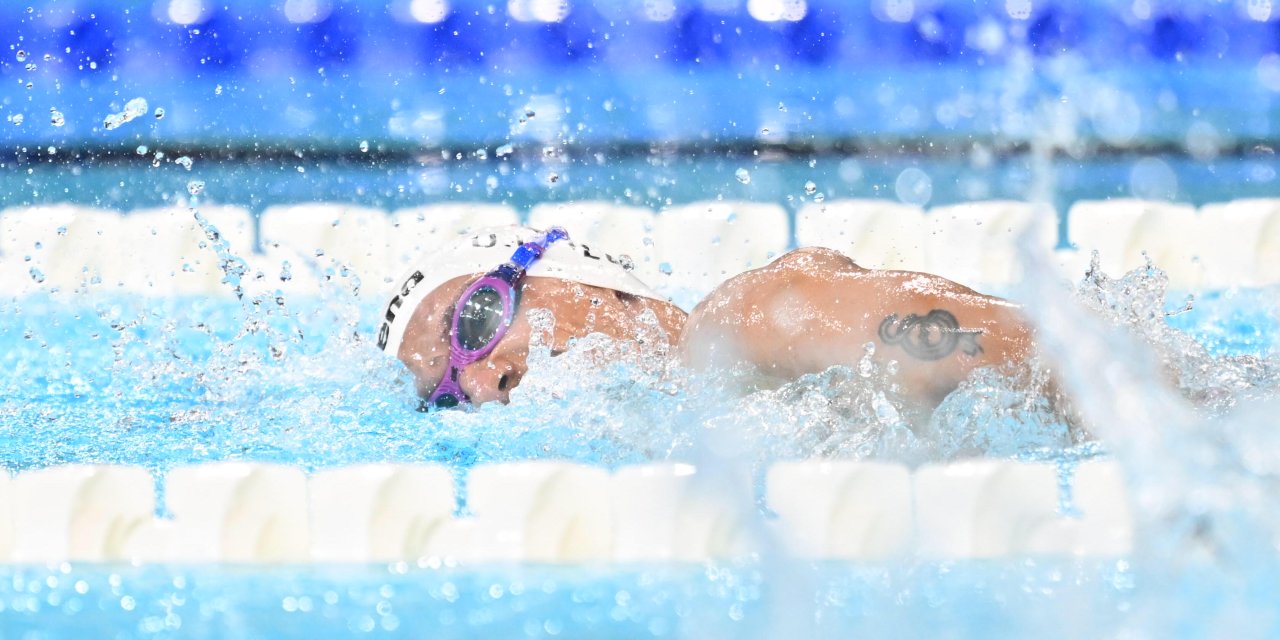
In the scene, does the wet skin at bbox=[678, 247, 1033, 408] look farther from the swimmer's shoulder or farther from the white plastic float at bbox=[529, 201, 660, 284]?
the white plastic float at bbox=[529, 201, 660, 284]

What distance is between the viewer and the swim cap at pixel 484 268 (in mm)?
2059

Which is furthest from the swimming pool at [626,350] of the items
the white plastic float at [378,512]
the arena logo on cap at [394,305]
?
the arena logo on cap at [394,305]

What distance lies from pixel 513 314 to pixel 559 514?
0.52 meters

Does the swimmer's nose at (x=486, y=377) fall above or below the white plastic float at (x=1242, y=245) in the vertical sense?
Result: below

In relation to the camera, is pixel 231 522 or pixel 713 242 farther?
pixel 713 242

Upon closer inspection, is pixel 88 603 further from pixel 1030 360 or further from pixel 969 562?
pixel 1030 360

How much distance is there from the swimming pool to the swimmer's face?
4 cm

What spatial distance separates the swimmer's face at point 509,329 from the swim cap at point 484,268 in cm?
1

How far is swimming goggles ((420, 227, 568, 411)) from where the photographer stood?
6.58 feet

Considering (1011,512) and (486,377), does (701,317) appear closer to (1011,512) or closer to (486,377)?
(486,377)

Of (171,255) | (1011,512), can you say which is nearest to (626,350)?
(1011,512)

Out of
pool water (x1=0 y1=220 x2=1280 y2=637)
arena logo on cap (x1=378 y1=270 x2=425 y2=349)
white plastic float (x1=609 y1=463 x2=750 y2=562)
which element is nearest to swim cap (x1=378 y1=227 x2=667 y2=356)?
arena logo on cap (x1=378 y1=270 x2=425 y2=349)

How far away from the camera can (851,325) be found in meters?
1.82

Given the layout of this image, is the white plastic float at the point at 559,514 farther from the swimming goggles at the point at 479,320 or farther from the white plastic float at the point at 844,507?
the swimming goggles at the point at 479,320
